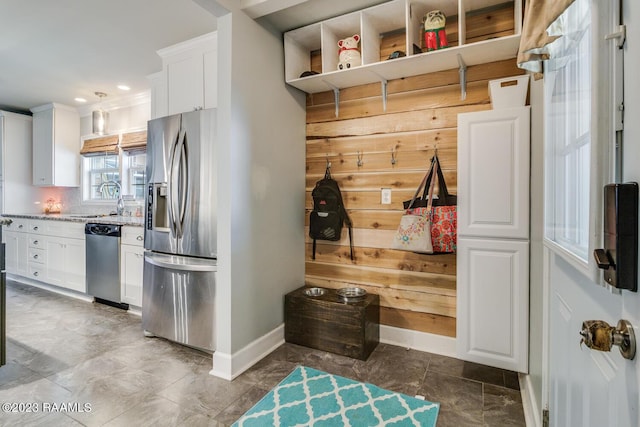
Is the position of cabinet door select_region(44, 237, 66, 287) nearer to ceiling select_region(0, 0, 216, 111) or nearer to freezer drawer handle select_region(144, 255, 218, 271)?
ceiling select_region(0, 0, 216, 111)

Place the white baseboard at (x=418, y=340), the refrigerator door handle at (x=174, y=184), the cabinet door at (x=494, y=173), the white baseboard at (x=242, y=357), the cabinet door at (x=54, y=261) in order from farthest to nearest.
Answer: the cabinet door at (x=54, y=261)
the refrigerator door handle at (x=174, y=184)
the white baseboard at (x=418, y=340)
the white baseboard at (x=242, y=357)
the cabinet door at (x=494, y=173)

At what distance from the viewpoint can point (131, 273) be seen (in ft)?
11.2

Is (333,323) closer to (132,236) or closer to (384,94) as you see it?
(384,94)

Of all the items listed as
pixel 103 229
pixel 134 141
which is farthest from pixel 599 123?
pixel 134 141

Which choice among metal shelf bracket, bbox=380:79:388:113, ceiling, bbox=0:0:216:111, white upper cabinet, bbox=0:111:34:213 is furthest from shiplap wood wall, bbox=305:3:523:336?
white upper cabinet, bbox=0:111:34:213

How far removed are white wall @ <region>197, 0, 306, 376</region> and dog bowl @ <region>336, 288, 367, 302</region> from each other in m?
0.48

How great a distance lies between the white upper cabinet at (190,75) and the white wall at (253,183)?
0.45 m

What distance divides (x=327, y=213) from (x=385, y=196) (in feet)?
1.65

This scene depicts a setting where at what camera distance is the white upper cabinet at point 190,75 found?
2.72m

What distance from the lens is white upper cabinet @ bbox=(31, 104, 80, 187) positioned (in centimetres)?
480

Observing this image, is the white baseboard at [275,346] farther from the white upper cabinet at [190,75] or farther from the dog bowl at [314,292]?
the white upper cabinet at [190,75]

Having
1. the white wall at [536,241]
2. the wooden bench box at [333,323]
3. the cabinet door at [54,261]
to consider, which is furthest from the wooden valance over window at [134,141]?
the white wall at [536,241]

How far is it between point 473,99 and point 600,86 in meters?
1.84

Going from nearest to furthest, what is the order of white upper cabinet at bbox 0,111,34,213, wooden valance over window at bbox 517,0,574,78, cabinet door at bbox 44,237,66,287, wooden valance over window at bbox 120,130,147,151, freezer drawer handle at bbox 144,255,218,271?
wooden valance over window at bbox 517,0,574,78 < freezer drawer handle at bbox 144,255,218,271 < cabinet door at bbox 44,237,66,287 < wooden valance over window at bbox 120,130,147,151 < white upper cabinet at bbox 0,111,34,213
